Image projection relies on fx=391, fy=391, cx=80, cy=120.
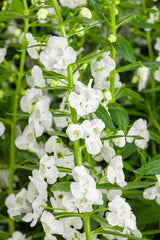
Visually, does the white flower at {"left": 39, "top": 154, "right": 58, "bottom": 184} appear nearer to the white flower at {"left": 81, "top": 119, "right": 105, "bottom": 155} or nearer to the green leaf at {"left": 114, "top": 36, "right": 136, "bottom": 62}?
the white flower at {"left": 81, "top": 119, "right": 105, "bottom": 155}

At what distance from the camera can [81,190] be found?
812mm

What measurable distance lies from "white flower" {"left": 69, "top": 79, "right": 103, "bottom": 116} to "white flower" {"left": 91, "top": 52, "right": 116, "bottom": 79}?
0.10 metres

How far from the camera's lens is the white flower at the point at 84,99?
816 mm

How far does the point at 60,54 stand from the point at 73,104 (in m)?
0.11

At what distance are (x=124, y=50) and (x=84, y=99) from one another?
0.78 feet

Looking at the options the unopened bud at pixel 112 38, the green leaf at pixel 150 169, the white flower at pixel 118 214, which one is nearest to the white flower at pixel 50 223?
the white flower at pixel 118 214

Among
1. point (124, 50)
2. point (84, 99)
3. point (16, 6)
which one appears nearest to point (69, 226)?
point (84, 99)

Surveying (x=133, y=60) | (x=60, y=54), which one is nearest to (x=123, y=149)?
(x=133, y=60)

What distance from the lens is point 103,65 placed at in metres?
0.93

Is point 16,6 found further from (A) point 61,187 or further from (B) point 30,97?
(A) point 61,187

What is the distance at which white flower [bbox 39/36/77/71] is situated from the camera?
32.4 inches

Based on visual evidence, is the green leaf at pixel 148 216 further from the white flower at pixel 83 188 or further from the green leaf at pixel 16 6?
the green leaf at pixel 16 6

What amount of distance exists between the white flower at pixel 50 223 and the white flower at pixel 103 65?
1.14 feet

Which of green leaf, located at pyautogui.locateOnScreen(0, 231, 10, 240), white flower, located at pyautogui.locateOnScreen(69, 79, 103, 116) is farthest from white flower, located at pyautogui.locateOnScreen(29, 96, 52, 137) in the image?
green leaf, located at pyautogui.locateOnScreen(0, 231, 10, 240)
